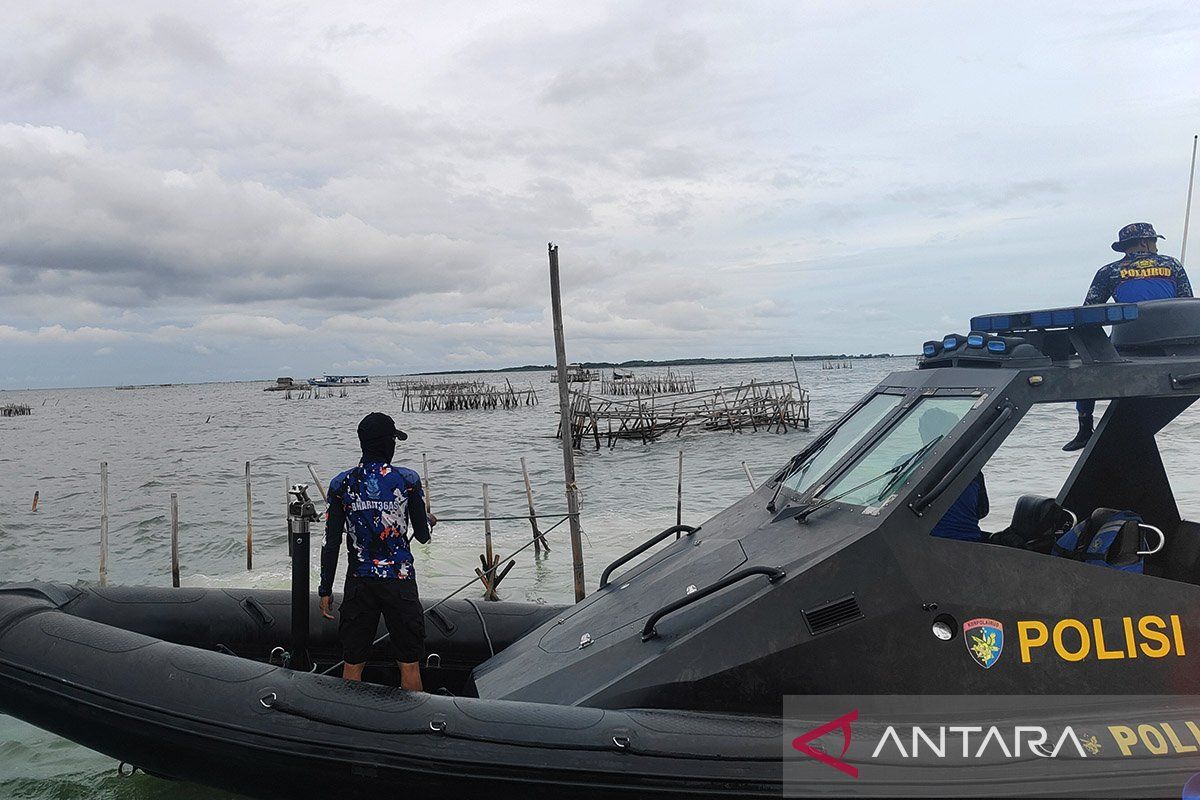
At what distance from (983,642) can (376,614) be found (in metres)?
3.07

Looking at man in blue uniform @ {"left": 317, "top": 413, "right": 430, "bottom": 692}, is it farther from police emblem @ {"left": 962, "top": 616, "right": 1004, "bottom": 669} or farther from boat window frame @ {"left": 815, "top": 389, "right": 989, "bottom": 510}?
police emblem @ {"left": 962, "top": 616, "right": 1004, "bottom": 669}

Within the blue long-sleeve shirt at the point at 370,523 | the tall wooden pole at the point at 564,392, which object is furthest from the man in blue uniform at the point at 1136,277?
the tall wooden pole at the point at 564,392

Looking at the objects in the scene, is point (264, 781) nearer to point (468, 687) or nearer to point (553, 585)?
point (468, 687)

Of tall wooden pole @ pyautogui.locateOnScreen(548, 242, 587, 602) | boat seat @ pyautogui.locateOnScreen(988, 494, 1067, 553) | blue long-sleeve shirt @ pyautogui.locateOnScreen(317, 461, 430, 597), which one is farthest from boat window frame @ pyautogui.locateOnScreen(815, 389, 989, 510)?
tall wooden pole @ pyautogui.locateOnScreen(548, 242, 587, 602)

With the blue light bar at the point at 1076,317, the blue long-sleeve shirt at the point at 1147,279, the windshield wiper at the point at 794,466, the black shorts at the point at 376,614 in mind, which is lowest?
the black shorts at the point at 376,614

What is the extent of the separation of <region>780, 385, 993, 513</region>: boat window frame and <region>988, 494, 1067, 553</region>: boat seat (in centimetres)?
79

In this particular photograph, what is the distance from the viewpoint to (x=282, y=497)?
21.7 m

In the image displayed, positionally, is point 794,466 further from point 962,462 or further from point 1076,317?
point 1076,317

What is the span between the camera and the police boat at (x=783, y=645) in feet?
11.7

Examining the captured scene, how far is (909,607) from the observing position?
3570 mm

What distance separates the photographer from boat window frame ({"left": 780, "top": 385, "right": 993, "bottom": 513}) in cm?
379

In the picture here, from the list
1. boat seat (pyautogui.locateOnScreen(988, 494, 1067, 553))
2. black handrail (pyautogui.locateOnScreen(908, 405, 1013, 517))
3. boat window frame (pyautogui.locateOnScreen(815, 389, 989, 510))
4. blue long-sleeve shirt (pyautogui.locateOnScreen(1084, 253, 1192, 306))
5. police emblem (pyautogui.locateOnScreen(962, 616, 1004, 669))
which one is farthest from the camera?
blue long-sleeve shirt (pyautogui.locateOnScreen(1084, 253, 1192, 306))

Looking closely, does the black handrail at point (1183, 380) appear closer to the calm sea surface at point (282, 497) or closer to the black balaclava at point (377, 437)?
the calm sea surface at point (282, 497)

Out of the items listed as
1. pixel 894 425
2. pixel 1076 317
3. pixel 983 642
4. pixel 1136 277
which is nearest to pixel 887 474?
pixel 894 425
